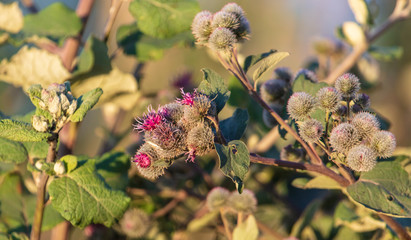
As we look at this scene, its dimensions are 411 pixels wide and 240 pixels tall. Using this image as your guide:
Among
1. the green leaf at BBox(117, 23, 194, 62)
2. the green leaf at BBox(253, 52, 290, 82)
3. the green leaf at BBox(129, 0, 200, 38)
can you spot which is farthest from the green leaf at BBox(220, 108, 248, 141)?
the green leaf at BBox(117, 23, 194, 62)

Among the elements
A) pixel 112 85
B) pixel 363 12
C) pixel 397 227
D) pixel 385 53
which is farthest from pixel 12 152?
pixel 385 53

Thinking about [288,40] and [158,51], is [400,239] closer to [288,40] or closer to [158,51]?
[158,51]

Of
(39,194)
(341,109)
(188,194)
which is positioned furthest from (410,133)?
(39,194)

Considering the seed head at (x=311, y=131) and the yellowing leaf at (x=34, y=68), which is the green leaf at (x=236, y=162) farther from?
the yellowing leaf at (x=34, y=68)

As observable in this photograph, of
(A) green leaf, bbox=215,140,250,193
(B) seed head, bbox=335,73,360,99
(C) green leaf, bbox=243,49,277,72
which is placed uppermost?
(B) seed head, bbox=335,73,360,99

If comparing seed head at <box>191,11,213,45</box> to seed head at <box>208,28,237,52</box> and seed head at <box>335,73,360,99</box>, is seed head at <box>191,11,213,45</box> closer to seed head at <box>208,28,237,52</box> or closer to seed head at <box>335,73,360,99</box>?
seed head at <box>208,28,237,52</box>

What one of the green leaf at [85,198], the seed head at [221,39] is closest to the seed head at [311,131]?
the seed head at [221,39]
